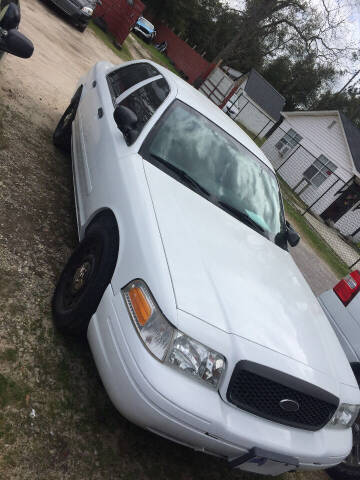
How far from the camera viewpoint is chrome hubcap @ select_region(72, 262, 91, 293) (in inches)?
100

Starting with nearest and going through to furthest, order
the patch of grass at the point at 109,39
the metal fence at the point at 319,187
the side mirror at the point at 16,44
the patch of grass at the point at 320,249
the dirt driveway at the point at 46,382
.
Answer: the dirt driveway at the point at 46,382 < the side mirror at the point at 16,44 < the patch of grass at the point at 320,249 < the patch of grass at the point at 109,39 < the metal fence at the point at 319,187

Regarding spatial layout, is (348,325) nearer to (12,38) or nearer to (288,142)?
(12,38)

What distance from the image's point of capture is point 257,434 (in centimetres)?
202

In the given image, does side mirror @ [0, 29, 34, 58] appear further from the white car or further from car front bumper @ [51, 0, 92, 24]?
car front bumper @ [51, 0, 92, 24]

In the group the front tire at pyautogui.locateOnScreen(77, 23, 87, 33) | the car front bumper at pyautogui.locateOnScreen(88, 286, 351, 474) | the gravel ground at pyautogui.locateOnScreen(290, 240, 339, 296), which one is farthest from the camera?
the front tire at pyautogui.locateOnScreen(77, 23, 87, 33)

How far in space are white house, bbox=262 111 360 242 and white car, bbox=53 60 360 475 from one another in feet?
51.6

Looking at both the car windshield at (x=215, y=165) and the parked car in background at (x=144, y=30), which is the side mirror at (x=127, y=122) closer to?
the car windshield at (x=215, y=165)

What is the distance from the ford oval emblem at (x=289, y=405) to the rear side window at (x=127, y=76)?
10.5ft

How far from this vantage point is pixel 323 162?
21.5 meters

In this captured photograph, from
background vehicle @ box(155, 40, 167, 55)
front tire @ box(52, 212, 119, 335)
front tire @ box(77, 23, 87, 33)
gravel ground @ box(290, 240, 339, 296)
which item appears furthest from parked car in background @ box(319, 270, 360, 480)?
background vehicle @ box(155, 40, 167, 55)

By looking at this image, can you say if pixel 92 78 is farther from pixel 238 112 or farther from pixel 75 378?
pixel 238 112

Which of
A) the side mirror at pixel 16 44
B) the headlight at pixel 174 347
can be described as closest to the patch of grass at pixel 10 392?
the headlight at pixel 174 347

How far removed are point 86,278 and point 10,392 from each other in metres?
0.80

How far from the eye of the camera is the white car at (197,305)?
1.95m
